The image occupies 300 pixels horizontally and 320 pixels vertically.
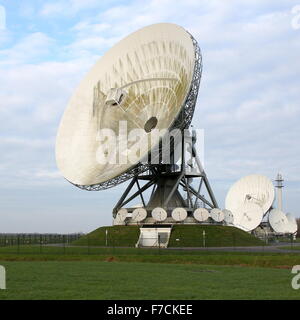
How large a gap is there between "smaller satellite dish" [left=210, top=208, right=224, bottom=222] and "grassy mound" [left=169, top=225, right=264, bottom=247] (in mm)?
1468

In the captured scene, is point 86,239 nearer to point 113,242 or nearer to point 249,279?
point 113,242

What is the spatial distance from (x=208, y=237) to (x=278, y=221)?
1629 inches

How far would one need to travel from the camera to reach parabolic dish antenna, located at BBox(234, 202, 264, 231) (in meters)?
91.4

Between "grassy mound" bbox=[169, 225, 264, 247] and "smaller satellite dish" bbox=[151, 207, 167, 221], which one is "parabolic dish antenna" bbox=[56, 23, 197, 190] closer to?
"smaller satellite dish" bbox=[151, 207, 167, 221]

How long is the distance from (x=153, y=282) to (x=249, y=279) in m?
5.64

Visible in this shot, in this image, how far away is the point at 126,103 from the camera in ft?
196

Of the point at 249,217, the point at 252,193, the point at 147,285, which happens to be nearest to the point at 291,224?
the point at 252,193

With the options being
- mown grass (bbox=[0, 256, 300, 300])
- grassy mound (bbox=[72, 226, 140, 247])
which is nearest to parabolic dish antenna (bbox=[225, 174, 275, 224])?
grassy mound (bbox=[72, 226, 140, 247])

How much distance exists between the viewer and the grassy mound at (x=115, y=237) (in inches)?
2579

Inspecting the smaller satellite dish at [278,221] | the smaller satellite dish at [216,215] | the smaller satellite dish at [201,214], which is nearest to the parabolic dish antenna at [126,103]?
the smaller satellite dish at [201,214]

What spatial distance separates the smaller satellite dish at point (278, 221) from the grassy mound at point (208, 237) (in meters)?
33.6

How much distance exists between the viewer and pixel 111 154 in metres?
59.1

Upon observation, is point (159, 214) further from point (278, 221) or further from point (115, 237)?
point (278, 221)
